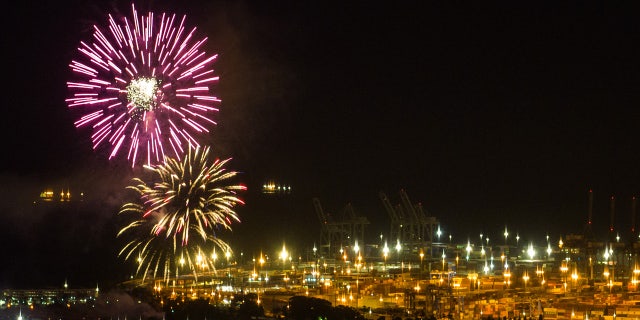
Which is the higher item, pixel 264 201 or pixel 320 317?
pixel 264 201

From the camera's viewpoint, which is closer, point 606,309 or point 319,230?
point 606,309

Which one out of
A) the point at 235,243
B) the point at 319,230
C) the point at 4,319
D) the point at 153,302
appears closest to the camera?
the point at 4,319

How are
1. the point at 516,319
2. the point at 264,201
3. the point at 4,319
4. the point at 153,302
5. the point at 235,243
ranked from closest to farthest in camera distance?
the point at 516,319, the point at 4,319, the point at 153,302, the point at 235,243, the point at 264,201

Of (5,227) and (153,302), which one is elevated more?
(5,227)

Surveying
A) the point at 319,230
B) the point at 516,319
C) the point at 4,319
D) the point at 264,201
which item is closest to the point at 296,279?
the point at 4,319

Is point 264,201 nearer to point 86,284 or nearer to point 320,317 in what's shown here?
point 86,284

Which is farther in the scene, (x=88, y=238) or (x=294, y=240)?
(x=294, y=240)

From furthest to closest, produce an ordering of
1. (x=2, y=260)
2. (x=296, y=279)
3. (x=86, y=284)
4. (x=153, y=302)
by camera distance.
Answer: (x=2, y=260) → (x=86, y=284) → (x=296, y=279) → (x=153, y=302)

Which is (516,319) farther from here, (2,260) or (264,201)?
(264,201)

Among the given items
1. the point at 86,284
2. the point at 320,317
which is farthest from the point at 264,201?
the point at 320,317
